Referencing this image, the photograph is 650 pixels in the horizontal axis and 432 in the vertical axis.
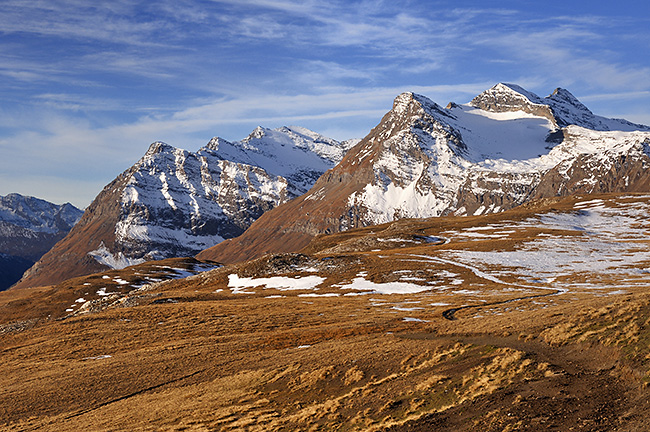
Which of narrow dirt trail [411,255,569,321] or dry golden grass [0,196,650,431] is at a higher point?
dry golden grass [0,196,650,431]

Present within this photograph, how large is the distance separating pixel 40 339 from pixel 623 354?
186 feet

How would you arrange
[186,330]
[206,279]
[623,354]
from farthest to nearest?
[206,279]
[186,330]
[623,354]

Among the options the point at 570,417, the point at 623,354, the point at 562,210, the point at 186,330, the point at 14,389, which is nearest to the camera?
the point at 570,417

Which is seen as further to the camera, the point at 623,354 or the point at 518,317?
the point at 518,317

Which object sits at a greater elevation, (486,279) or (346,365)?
Answer: (346,365)

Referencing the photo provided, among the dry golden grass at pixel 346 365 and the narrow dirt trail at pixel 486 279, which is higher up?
the dry golden grass at pixel 346 365

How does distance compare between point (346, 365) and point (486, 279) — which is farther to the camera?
point (486, 279)

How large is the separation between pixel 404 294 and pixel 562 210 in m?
135

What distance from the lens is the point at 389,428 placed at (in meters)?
25.9

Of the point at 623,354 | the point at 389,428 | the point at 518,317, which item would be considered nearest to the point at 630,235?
the point at 518,317

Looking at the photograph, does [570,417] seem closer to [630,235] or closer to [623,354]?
[623,354]

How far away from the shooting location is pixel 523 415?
80.3 feet

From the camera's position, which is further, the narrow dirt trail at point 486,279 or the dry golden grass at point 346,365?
the narrow dirt trail at point 486,279

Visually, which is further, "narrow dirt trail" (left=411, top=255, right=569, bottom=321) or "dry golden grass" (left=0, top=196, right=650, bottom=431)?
"narrow dirt trail" (left=411, top=255, right=569, bottom=321)
